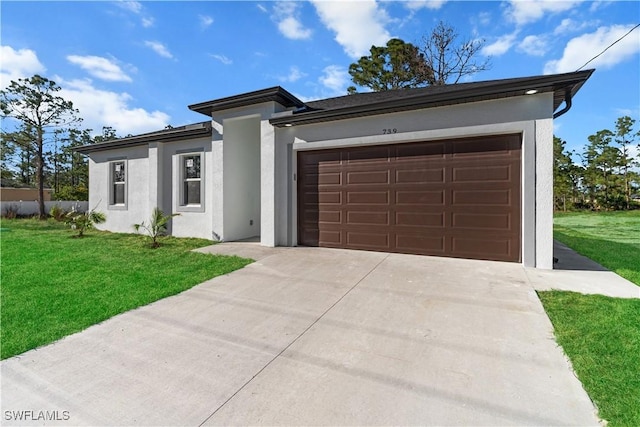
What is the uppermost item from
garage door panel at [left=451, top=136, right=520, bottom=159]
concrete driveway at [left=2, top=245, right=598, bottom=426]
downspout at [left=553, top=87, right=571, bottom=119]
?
downspout at [left=553, top=87, right=571, bottom=119]

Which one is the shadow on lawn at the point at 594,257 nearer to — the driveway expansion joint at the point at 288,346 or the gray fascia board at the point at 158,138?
the driveway expansion joint at the point at 288,346

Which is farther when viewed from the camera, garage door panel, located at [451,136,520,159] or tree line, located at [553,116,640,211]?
tree line, located at [553,116,640,211]

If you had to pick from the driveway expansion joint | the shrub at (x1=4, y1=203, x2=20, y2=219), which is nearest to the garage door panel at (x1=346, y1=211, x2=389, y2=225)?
the driveway expansion joint

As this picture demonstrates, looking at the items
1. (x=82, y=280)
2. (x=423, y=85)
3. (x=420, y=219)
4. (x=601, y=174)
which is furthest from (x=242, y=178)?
(x=601, y=174)

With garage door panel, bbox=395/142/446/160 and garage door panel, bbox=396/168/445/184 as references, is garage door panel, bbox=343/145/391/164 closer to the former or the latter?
garage door panel, bbox=395/142/446/160

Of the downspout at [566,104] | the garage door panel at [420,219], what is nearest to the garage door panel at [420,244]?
the garage door panel at [420,219]

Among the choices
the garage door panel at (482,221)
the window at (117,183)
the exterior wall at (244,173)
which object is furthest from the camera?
the window at (117,183)

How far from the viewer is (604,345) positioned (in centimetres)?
269

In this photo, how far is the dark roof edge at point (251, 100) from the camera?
300 inches

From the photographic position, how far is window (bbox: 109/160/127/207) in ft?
36.9

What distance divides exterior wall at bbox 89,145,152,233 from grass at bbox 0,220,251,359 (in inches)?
85.6

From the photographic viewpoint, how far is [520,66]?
340 inches

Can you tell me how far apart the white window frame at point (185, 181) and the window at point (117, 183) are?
3.37 metres

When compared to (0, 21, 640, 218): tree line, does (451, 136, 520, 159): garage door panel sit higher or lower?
lower
